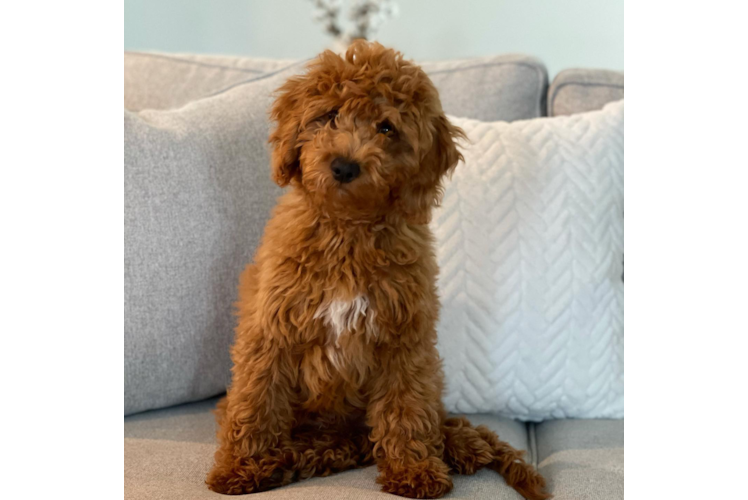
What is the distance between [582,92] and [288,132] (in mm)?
1201

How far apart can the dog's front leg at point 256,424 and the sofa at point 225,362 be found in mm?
48

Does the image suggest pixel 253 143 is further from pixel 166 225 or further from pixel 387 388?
pixel 387 388

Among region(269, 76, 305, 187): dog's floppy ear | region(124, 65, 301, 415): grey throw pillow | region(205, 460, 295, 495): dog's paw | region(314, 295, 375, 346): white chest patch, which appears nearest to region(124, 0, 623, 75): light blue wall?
region(124, 65, 301, 415): grey throw pillow

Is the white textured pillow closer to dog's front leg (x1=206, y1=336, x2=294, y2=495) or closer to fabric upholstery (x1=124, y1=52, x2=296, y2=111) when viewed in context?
dog's front leg (x1=206, y1=336, x2=294, y2=495)

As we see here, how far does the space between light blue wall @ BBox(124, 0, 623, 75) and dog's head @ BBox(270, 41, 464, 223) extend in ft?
7.96

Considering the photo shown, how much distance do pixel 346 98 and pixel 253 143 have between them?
64 cm

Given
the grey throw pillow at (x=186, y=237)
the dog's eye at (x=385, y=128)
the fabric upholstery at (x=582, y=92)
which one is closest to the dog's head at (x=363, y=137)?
the dog's eye at (x=385, y=128)

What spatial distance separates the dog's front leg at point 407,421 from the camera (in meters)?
1.33

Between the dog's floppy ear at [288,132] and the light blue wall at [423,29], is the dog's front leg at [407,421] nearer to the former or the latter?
the dog's floppy ear at [288,132]

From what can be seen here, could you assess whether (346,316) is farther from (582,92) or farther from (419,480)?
(582,92)

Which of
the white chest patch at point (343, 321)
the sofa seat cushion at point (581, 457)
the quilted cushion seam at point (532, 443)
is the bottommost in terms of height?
the quilted cushion seam at point (532, 443)

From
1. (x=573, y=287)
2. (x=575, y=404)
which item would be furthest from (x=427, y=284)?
(x=575, y=404)

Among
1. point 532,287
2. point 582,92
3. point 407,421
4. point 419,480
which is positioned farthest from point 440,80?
point 419,480

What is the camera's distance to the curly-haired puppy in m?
1.29
